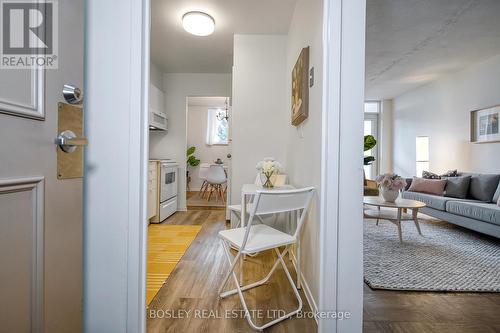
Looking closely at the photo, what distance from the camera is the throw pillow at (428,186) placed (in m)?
4.18

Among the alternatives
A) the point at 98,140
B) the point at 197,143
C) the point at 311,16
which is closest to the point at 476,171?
the point at 311,16

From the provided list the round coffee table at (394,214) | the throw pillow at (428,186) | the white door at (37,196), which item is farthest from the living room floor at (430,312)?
A: the throw pillow at (428,186)

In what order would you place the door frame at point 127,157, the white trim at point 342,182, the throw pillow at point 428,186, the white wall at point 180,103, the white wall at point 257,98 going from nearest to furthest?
1. the door frame at point 127,157
2. the white trim at point 342,182
3. the white wall at point 257,98
4. the throw pillow at point 428,186
5. the white wall at point 180,103

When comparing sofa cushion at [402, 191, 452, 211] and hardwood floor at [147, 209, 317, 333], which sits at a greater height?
sofa cushion at [402, 191, 452, 211]

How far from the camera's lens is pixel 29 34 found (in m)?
0.62

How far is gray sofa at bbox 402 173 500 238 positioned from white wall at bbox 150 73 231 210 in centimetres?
388

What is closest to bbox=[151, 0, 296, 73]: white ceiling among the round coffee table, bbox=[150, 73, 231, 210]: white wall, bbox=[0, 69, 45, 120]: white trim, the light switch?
bbox=[150, 73, 231, 210]: white wall

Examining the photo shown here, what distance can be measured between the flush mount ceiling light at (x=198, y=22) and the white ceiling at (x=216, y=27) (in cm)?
5

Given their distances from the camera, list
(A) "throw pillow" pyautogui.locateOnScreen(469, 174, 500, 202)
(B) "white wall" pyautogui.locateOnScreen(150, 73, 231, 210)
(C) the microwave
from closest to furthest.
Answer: (A) "throw pillow" pyautogui.locateOnScreen(469, 174, 500, 202) < (C) the microwave < (B) "white wall" pyautogui.locateOnScreen(150, 73, 231, 210)

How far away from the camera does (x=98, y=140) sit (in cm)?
90

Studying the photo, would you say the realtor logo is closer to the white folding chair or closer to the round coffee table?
the white folding chair

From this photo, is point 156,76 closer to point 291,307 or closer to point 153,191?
point 153,191

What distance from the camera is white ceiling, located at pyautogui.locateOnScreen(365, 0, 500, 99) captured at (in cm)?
278

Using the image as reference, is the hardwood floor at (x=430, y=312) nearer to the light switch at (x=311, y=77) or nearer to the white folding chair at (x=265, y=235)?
the white folding chair at (x=265, y=235)
